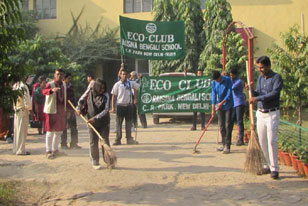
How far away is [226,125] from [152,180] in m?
2.66

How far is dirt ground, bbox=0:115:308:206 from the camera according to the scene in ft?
17.8

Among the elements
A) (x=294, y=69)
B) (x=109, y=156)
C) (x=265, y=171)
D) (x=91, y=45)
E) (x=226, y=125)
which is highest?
(x=91, y=45)

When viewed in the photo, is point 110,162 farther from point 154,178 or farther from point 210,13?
point 210,13

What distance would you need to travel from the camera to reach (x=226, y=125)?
831 cm

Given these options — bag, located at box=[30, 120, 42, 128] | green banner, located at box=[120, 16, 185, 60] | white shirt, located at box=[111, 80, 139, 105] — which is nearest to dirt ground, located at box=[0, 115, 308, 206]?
white shirt, located at box=[111, 80, 139, 105]

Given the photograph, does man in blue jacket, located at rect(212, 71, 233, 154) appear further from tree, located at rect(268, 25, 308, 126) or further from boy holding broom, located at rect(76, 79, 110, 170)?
boy holding broom, located at rect(76, 79, 110, 170)

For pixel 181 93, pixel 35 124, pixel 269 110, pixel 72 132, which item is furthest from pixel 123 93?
pixel 269 110

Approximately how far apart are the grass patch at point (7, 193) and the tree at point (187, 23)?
12.6 meters

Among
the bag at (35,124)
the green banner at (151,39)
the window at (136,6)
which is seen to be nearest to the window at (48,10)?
the window at (136,6)

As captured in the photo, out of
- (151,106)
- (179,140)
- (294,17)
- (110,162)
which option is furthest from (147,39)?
(294,17)

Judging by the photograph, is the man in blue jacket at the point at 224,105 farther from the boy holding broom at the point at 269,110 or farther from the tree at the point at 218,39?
the tree at the point at 218,39

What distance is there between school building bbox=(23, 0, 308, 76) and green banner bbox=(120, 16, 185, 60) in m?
8.30

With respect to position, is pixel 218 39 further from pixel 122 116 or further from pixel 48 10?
pixel 48 10

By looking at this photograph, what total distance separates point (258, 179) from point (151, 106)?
208 inches
